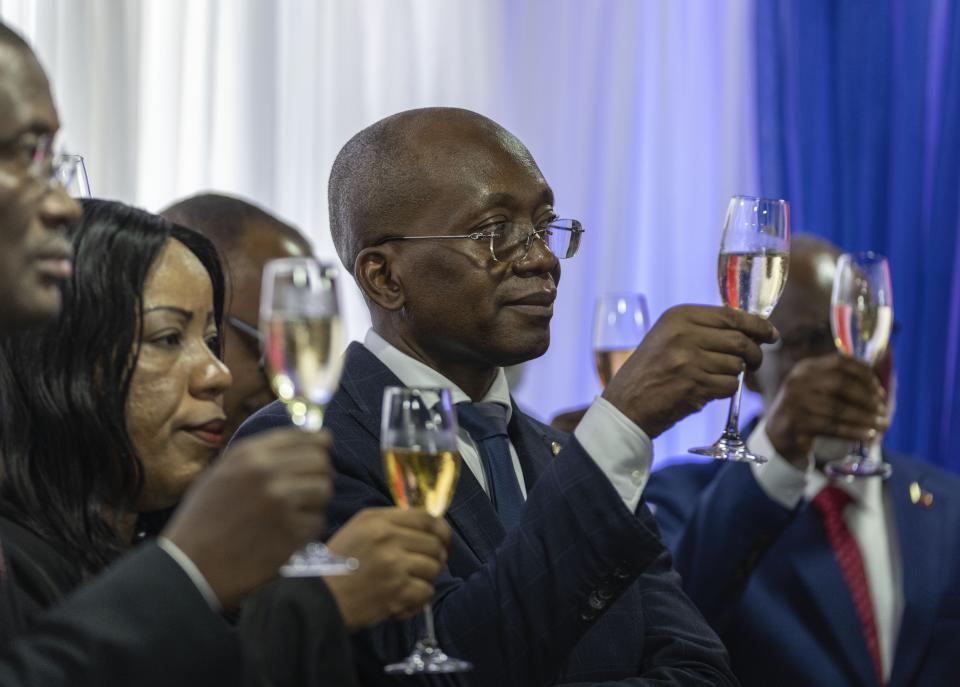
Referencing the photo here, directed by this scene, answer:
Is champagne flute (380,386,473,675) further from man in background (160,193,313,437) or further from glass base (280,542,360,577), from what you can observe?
man in background (160,193,313,437)

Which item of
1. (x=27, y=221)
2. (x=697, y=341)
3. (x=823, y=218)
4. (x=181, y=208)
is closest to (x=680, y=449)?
(x=823, y=218)

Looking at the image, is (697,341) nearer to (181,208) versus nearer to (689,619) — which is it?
A: (689,619)

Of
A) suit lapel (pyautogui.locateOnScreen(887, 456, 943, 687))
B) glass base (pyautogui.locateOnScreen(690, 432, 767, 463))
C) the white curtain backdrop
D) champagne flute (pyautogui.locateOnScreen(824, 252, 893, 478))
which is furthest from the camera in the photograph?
the white curtain backdrop

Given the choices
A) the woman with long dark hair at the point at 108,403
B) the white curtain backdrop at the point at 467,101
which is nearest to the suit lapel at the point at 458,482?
the woman with long dark hair at the point at 108,403

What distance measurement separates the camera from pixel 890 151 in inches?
193

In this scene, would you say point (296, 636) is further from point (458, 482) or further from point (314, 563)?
point (458, 482)

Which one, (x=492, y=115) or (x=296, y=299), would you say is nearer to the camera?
(x=296, y=299)

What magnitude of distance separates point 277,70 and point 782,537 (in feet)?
6.89

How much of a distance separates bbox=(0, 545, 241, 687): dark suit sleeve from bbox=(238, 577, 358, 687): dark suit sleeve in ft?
0.59

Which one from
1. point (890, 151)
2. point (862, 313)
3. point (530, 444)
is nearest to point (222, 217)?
point (530, 444)

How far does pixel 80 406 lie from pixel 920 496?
7.06 ft

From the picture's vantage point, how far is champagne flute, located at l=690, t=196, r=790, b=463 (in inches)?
79.4

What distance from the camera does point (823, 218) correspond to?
4.95 metres

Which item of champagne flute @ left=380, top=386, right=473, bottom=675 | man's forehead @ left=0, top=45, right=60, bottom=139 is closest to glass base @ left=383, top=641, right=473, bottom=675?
champagne flute @ left=380, top=386, right=473, bottom=675
